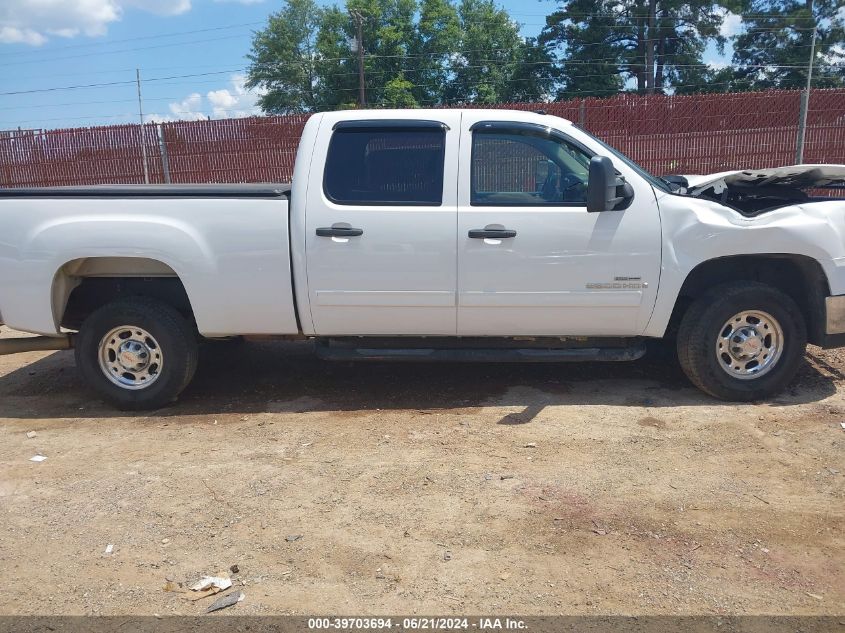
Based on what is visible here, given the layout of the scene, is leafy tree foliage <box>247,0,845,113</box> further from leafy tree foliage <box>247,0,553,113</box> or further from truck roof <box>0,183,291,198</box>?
truck roof <box>0,183,291,198</box>

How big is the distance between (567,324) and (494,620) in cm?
248

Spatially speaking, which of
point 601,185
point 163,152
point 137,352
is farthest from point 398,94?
point 601,185

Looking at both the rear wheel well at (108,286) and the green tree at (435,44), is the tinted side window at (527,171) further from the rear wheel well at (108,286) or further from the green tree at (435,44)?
the green tree at (435,44)

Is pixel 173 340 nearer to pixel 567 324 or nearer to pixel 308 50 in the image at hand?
pixel 567 324

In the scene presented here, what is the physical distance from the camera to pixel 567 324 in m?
4.87

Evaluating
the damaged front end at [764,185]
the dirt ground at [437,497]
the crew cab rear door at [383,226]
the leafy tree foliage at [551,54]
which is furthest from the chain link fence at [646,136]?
the leafy tree foliage at [551,54]

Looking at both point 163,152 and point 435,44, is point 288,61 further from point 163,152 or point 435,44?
point 163,152

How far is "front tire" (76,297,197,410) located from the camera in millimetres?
5004

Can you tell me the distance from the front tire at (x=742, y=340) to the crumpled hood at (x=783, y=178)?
0.91 meters

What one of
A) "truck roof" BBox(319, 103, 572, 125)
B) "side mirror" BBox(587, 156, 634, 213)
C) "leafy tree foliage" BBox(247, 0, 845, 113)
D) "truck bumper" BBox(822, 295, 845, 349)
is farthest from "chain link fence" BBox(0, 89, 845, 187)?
"leafy tree foliage" BBox(247, 0, 845, 113)

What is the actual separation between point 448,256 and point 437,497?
1.65 meters

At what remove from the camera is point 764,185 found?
18.2 ft

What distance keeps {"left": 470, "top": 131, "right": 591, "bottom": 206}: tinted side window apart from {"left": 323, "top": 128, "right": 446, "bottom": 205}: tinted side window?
0.27m

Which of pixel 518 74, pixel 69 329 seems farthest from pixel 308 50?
pixel 69 329
